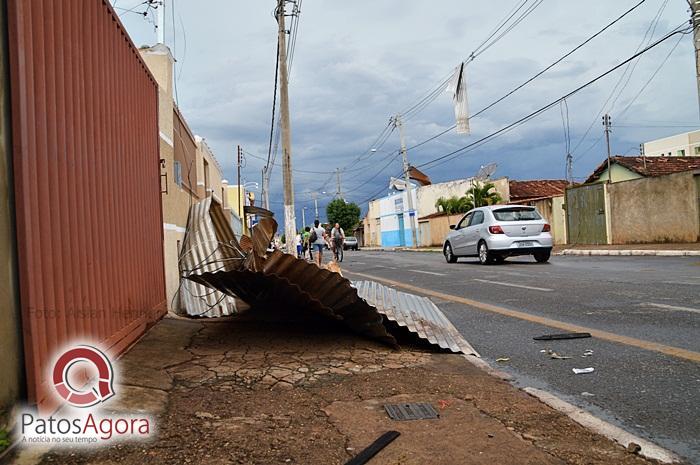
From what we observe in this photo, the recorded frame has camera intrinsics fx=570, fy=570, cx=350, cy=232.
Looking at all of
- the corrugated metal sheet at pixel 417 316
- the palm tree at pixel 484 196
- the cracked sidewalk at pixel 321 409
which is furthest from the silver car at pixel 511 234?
the palm tree at pixel 484 196

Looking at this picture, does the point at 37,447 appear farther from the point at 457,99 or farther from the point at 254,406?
the point at 457,99

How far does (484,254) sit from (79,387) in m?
13.1

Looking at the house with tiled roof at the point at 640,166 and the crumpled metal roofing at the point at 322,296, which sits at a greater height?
the house with tiled roof at the point at 640,166

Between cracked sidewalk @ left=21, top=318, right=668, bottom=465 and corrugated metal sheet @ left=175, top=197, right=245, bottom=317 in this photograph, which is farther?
corrugated metal sheet @ left=175, top=197, right=245, bottom=317

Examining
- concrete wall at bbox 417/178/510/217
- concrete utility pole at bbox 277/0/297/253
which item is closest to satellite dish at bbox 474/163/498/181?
concrete wall at bbox 417/178/510/217

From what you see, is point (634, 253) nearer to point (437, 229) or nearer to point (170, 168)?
point (170, 168)

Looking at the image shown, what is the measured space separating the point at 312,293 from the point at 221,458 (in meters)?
2.47

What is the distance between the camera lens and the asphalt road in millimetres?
3305

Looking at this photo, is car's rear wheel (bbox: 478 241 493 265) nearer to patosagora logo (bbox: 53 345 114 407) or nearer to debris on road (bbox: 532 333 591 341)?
debris on road (bbox: 532 333 591 341)

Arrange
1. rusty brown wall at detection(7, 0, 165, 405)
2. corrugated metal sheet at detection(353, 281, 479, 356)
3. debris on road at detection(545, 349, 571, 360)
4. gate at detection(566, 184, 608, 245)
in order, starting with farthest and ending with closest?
1. gate at detection(566, 184, 608, 245)
2. corrugated metal sheet at detection(353, 281, 479, 356)
3. debris on road at detection(545, 349, 571, 360)
4. rusty brown wall at detection(7, 0, 165, 405)

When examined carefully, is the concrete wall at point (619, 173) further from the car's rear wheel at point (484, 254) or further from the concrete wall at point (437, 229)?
the car's rear wheel at point (484, 254)

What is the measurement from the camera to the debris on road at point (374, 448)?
260cm

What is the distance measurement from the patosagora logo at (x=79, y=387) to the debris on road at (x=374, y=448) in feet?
4.96

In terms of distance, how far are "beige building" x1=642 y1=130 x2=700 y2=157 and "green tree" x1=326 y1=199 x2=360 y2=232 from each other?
4086 cm
